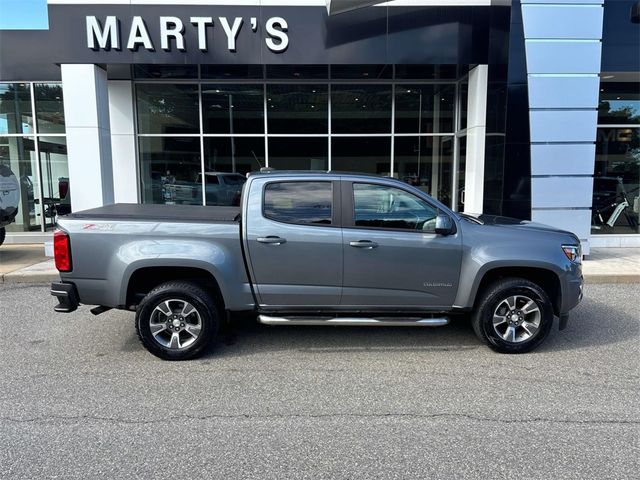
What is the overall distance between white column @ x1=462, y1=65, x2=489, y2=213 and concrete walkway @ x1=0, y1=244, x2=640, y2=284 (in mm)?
2524

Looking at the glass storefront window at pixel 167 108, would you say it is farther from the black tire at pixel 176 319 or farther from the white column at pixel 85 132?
the black tire at pixel 176 319

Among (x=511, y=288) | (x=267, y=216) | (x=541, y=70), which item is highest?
(x=541, y=70)

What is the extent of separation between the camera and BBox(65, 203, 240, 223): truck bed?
4.52 metres

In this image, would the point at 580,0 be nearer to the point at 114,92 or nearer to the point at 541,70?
the point at 541,70

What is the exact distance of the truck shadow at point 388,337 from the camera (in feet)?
16.0

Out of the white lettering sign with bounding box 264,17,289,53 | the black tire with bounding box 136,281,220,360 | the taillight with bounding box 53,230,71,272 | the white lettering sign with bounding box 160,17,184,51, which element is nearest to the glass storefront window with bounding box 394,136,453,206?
the white lettering sign with bounding box 264,17,289,53

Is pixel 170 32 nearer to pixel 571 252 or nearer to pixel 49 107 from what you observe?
pixel 49 107

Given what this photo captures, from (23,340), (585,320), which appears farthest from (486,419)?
(23,340)

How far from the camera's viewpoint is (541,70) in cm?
892

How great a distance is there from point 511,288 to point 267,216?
2.55 metres

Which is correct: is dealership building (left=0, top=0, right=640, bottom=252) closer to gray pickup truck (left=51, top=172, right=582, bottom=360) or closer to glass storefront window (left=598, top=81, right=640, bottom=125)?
glass storefront window (left=598, top=81, right=640, bottom=125)

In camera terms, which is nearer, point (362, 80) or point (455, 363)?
point (455, 363)

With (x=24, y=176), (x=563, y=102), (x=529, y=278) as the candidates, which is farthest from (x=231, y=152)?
(x=529, y=278)

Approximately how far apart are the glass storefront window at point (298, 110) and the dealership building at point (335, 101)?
0.12 feet
